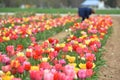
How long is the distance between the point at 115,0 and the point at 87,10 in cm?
5929

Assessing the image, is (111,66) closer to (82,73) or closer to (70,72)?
(82,73)

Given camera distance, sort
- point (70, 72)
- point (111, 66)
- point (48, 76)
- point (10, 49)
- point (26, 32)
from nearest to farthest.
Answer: point (48, 76), point (70, 72), point (10, 49), point (111, 66), point (26, 32)

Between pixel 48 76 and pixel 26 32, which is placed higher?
pixel 48 76

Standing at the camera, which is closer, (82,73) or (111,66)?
(82,73)

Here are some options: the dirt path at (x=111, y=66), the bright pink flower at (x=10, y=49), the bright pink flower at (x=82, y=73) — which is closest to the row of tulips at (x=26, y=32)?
the bright pink flower at (x=10, y=49)

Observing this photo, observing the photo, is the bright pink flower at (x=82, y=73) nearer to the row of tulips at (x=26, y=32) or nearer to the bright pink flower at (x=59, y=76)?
the bright pink flower at (x=59, y=76)

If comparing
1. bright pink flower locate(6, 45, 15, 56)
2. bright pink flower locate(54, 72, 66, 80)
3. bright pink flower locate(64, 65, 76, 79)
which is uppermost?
bright pink flower locate(54, 72, 66, 80)

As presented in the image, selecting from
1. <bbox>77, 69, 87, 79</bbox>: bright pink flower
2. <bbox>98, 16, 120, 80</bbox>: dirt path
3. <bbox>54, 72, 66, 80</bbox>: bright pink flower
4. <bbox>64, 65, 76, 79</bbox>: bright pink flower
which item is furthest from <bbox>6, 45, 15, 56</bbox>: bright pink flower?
<bbox>54, 72, 66, 80</bbox>: bright pink flower

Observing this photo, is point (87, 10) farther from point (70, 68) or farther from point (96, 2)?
point (96, 2)

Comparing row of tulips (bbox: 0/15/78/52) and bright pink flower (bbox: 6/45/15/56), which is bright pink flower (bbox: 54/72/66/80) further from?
row of tulips (bbox: 0/15/78/52)

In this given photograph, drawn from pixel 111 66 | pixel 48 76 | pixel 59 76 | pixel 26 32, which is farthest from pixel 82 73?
pixel 26 32

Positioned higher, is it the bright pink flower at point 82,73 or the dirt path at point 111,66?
the bright pink flower at point 82,73

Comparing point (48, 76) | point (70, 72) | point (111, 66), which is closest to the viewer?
point (48, 76)

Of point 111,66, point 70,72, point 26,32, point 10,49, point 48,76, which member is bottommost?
point 111,66
